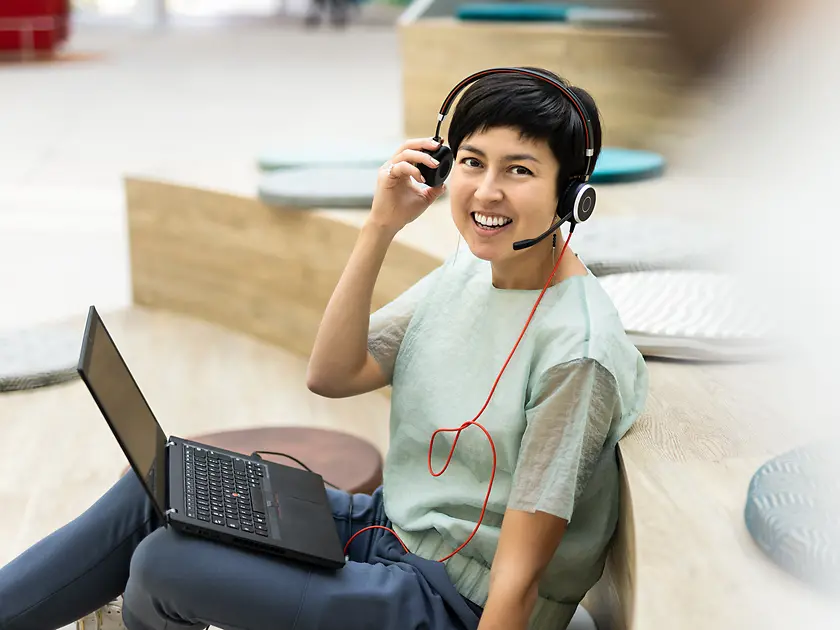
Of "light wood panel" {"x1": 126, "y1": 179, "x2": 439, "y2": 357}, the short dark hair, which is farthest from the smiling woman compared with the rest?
"light wood panel" {"x1": 126, "y1": 179, "x2": 439, "y2": 357}

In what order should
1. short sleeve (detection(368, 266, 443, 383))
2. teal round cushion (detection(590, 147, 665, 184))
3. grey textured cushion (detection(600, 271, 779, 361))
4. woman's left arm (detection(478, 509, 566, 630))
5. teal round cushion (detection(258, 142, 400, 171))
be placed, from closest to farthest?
woman's left arm (detection(478, 509, 566, 630)), short sleeve (detection(368, 266, 443, 383)), grey textured cushion (detection(600, 271, 779, 361)), teal round cushion (detection(590, 147, 665, 184)), teal round cushion (detection(258, 142, 400, 171))

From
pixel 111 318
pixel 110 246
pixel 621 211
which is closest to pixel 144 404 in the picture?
pixel 621 211

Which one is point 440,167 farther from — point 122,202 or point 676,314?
point 122,202

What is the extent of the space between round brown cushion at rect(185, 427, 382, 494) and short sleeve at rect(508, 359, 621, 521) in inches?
23.5

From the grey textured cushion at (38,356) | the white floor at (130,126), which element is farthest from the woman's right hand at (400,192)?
the white floor at (130,126)

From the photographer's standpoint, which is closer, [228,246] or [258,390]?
[258,390]

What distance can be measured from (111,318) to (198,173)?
453 millimetres

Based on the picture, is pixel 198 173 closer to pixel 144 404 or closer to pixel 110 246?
pixel 110 246

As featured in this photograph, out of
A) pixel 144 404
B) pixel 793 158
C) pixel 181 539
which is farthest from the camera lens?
pixel 144 404

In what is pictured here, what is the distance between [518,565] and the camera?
91 cm

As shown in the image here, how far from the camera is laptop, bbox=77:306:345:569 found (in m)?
0.98

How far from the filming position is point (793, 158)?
14 cm

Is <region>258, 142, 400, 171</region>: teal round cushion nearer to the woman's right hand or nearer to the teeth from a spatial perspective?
the woman's right hand

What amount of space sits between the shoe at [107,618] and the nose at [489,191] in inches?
24.1
